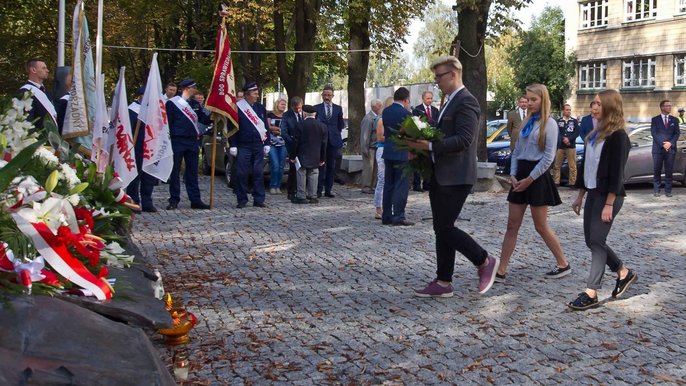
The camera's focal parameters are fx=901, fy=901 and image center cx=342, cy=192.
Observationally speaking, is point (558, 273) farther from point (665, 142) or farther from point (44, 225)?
point (665, 142)

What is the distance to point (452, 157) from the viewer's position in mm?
7496

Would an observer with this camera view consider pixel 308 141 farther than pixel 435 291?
Yes

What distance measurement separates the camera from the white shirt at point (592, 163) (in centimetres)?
741

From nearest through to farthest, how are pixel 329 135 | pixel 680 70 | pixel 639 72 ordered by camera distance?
1. pixel 329 135
2. pixel 680 70
3. pixel 639 72

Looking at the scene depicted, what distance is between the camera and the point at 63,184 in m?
4.69

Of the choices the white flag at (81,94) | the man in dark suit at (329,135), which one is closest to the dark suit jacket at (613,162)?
the white flag at (81,94)

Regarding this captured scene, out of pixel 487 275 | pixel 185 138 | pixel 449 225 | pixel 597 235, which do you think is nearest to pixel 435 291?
pixel 487 275

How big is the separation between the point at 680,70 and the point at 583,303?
1782 inches

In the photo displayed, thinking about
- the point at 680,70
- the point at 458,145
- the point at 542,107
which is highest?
the point at 680,70

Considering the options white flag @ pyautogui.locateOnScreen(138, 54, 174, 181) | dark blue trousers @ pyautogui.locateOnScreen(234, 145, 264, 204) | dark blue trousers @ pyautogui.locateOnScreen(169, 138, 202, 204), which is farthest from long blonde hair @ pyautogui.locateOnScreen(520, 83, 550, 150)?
dark blue trousers @ pyautogui.locateOnScreen(169, 138, 202, 204)

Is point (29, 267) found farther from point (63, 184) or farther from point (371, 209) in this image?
point (371, 209)

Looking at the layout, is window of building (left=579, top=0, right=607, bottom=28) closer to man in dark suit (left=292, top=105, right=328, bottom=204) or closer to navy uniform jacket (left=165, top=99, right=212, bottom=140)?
man in dark suit (left=292, top=105, right=328, bottom=204)

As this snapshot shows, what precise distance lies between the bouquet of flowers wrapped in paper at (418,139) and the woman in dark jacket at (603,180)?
1296mm

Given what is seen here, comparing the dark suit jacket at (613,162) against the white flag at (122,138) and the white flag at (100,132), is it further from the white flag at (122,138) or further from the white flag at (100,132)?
the white flag at (122,138)
